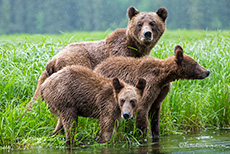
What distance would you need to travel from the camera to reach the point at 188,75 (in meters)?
8.17

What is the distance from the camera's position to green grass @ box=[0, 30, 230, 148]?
7699 mm

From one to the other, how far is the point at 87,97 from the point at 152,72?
4.61ft

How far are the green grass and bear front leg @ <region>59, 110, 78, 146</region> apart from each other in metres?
0.16

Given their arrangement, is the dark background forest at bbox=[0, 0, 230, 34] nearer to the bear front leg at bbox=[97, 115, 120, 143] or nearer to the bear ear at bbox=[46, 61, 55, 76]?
the bear ear at bbox=[46, 61, 55, 76]

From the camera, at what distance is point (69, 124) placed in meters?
7.47

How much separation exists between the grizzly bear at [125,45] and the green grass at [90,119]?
824 mm

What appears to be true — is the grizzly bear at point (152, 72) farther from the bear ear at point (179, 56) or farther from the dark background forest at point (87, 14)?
the dark background forest at point (87, 14)

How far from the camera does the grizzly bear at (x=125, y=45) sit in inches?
340

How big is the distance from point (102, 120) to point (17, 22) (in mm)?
46254

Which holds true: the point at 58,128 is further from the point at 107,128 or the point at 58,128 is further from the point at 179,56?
the point at 179,56

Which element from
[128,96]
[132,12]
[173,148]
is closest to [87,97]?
[128,96]

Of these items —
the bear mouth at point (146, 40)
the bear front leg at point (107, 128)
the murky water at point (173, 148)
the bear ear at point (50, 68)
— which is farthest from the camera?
the bear mouth at point (146, 40)

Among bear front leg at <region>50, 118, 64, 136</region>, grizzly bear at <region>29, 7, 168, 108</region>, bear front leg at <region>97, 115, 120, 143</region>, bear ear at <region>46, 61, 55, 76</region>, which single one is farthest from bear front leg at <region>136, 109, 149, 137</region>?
bear ear at <region>46, 61, 55, 76</region>

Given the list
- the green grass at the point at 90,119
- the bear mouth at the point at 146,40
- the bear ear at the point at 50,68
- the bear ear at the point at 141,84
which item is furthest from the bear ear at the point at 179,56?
the bear ear at the point at 50,68
